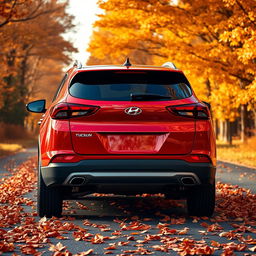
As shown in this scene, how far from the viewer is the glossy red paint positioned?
7426mm

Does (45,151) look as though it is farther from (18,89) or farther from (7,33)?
(18,89)

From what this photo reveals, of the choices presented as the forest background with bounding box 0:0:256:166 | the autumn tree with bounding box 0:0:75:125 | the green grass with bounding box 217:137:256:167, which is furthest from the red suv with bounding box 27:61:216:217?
the autumn tree with bounding box 0:0:75:125

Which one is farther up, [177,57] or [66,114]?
[177,57]

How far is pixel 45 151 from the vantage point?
775cm

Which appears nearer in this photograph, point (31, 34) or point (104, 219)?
point (104, 219)

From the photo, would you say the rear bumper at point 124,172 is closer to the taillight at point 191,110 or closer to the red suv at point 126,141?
the red suv at point 126,141

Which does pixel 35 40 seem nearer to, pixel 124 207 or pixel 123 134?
pixel 124 207

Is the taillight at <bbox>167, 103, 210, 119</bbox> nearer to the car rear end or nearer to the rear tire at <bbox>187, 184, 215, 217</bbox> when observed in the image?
the car rear end

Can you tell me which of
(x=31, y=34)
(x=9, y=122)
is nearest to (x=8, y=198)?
(x=31, y=34)

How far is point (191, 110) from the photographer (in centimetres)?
761

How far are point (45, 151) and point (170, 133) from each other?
1.55 metres

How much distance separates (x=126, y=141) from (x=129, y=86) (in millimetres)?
758

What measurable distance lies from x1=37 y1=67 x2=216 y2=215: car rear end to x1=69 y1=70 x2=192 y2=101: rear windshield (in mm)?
13

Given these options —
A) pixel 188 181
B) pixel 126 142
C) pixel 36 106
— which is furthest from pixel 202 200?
pixel 36 106
